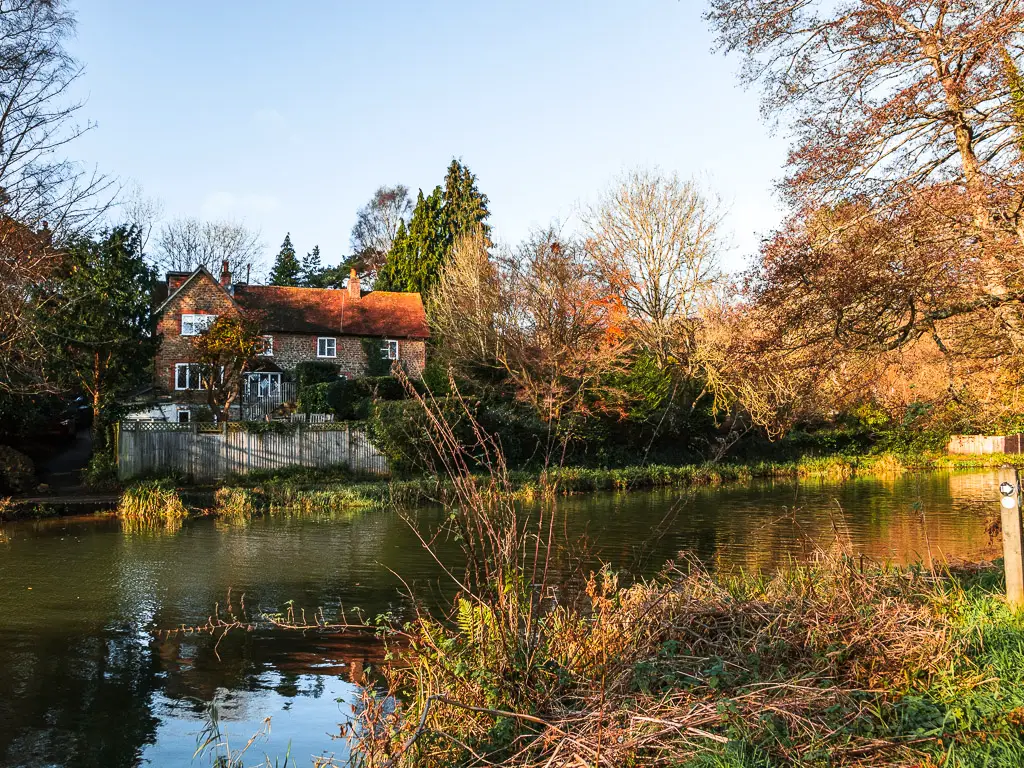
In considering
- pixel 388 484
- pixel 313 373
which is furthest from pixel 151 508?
pixel 313 373

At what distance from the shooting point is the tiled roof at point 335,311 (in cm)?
4197

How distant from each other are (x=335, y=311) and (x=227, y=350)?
50.2 ft

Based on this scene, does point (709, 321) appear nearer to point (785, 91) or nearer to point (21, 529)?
point (785, 91)

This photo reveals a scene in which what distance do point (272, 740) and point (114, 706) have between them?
5.66 ft

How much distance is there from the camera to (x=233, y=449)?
24594 mm

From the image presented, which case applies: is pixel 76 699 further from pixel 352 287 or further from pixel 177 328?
pixel 352 287

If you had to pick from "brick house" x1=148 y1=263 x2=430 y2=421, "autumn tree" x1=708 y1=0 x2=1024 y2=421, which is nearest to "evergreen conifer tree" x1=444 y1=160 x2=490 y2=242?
"brick house" x1=148 y1=263 x2=430 y2=421

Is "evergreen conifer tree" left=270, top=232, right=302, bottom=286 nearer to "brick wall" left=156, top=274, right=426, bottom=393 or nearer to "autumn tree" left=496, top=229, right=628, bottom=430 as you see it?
"brick wall" left=156, top=274, right=426, bottom=393

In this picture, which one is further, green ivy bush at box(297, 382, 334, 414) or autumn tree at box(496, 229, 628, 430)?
green ivy bush at box(297, 382, 334, 414)

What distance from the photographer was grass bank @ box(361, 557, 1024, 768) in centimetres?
398

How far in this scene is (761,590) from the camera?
24.1 ft

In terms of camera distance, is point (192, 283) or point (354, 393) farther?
point (192, 283)

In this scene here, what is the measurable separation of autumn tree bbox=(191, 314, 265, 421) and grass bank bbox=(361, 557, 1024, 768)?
953 inches

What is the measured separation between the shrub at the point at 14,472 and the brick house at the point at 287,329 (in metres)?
14.7
